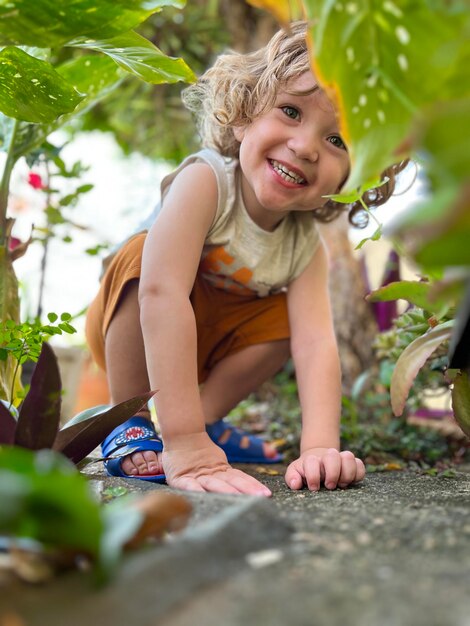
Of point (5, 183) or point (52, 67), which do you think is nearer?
point (52, 67)

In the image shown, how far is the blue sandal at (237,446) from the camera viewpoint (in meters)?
1.56

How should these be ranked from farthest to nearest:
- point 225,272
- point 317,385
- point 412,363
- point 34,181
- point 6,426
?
point 34,181 < point 225,272 < point 317,385 < point 412,363 < point 6,426

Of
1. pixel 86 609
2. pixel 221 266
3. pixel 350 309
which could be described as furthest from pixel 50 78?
pixel 350 309

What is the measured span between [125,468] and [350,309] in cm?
161

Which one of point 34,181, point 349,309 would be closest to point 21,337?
point 34,181

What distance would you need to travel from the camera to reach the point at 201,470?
1045 millimetres

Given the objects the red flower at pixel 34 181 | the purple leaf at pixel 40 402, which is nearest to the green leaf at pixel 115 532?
the purple leaf at pixel 40 402

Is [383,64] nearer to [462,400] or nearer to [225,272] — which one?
[462,400]

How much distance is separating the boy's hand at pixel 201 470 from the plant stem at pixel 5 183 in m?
0.58

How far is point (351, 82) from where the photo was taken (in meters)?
0.74

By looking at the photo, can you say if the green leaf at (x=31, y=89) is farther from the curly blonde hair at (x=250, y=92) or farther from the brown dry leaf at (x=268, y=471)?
the brown dry leaf at (x=268, y=471)

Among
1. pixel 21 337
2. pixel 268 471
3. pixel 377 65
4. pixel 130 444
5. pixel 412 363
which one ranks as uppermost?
pixel 377 65

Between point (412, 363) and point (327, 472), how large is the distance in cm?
26

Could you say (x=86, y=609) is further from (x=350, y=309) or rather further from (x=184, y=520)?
(x=350, y=309)
